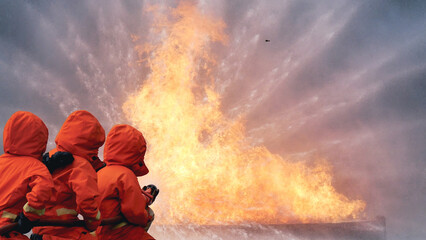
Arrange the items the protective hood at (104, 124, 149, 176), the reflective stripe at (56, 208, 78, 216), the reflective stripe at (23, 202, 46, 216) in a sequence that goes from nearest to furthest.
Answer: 1. the reflective stripe at (23, 202, 46, 216)
2. the reflective stripe at (56, 208, 78, 216)
3. the protective hood at (104, 124, 149, 176)

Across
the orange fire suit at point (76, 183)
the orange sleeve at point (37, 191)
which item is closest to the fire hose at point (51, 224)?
the orange fire suit at point (76, 183)

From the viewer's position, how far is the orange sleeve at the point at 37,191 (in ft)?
18.0

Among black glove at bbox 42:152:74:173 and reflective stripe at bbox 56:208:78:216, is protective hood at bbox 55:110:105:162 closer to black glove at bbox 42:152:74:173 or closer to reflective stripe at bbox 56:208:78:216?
black glove at bbox 42:152:74:173

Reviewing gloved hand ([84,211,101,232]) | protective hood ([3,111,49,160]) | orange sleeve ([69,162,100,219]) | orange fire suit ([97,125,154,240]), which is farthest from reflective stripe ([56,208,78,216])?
protective hood ([3,111,49,160])

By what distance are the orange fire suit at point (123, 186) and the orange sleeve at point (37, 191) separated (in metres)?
1.29

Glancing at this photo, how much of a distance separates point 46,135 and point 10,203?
1477 millimetres

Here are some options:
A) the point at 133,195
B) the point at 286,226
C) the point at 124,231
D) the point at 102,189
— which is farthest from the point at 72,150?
the point at 286,226

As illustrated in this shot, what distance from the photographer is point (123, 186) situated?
6.82 m

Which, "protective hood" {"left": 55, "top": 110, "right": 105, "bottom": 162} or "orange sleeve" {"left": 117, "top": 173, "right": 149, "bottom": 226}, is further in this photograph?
"orange sleeve" {"left": 117, "top": 173, "right": 149, "bottom": 226}

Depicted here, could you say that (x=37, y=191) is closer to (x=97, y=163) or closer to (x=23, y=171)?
(x=23, y=171)

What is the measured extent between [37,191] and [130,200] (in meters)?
1.93

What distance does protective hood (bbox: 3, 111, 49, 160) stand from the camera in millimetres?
6090

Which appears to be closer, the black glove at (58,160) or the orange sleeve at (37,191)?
the orange sleeve at (37,191)

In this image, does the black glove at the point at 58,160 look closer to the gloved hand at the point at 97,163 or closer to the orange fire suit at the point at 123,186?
the gloved hand at the point at 97,163
